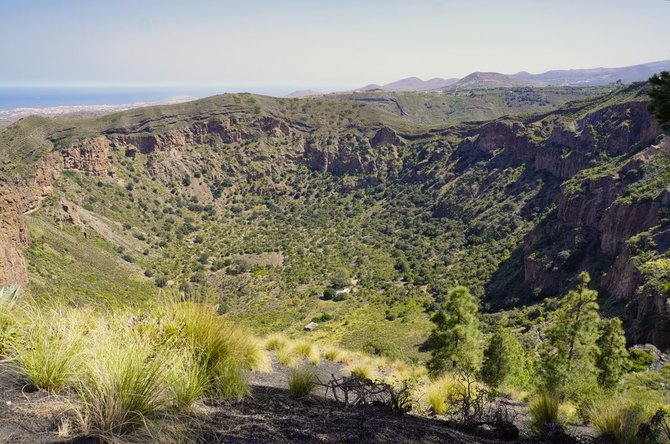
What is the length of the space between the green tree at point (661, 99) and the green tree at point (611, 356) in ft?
35.4

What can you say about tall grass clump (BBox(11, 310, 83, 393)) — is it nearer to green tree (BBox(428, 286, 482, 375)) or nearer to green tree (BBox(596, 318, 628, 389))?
green tree (BBox(428, 286, 482, 375))

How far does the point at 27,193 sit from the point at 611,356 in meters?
56.7

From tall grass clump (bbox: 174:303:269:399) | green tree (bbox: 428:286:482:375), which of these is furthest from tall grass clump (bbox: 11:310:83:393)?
green tree (bbox: 428:286:482:375)

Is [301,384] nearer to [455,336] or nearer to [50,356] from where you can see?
[50,356]

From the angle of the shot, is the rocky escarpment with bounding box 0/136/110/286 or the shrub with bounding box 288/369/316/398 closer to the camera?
the shrub with bounding box 288/369/316/398

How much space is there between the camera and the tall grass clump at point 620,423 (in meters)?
4.86

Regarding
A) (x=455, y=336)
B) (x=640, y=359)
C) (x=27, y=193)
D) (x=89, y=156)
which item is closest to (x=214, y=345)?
(x=455, y=336)

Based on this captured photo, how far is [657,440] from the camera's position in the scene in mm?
4629

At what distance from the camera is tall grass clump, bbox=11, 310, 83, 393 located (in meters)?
3.46

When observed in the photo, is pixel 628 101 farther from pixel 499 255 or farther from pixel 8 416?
pixel 8 416

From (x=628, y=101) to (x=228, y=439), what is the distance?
251 feet

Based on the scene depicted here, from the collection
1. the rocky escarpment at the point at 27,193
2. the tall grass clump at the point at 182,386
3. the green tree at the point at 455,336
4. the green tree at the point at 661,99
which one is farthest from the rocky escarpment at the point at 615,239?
the rocky escarpment at the point at 27,193

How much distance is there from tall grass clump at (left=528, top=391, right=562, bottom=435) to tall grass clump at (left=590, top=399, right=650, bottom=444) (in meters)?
0.46

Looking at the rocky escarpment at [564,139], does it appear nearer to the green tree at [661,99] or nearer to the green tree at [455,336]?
the green tree at [455,336]
